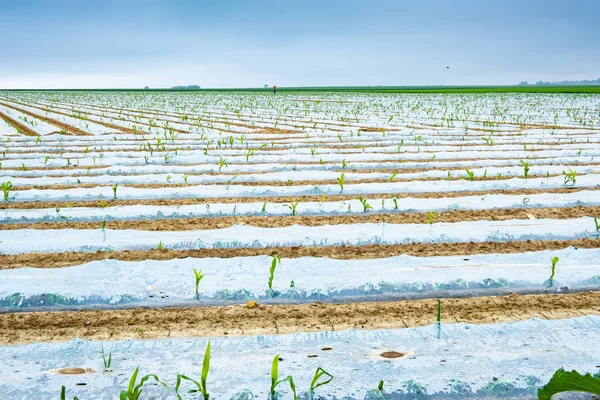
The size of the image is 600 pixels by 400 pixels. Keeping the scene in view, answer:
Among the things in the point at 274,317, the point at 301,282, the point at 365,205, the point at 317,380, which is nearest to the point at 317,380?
the point at 317,380

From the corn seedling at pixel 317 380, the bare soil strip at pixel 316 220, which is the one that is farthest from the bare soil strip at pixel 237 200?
the corn seedling at pixel 317 380

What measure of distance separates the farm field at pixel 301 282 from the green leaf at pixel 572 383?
0.27 meters

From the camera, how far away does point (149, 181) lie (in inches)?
261

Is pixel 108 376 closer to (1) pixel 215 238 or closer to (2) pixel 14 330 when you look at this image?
(2) pixel 14 330

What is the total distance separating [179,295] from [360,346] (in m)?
1.23

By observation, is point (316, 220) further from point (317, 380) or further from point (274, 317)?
point (317, 380)

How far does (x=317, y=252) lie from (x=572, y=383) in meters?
2.32

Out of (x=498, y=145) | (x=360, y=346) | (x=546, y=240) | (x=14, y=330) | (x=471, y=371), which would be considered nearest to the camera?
(x=471, y=371)

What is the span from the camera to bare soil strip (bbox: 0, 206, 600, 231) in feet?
15.2

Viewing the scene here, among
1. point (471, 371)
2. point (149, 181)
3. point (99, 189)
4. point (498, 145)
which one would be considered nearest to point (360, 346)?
point (471, 371)

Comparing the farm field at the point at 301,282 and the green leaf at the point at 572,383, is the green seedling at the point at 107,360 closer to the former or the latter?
the farm field at the point at 301,282

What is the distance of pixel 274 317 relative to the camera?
2.85m

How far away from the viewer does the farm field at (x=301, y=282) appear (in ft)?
7.21

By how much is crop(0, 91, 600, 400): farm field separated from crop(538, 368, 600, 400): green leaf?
0.88 feet
